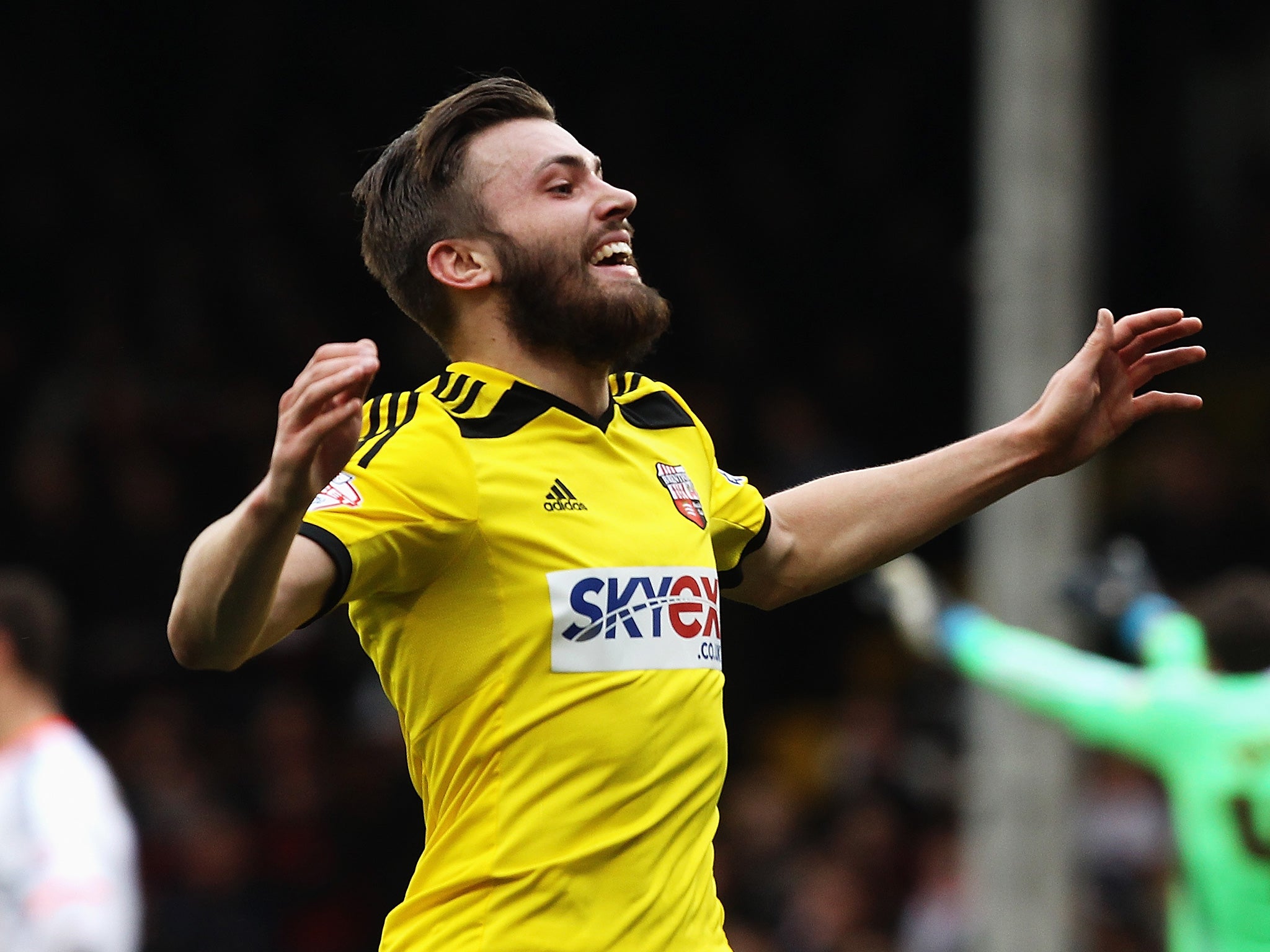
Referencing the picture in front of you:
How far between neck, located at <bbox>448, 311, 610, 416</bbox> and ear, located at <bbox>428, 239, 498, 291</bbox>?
2.8 inches

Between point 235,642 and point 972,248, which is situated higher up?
Result: point 235,642

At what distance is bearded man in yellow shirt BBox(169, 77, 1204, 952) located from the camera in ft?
8.25

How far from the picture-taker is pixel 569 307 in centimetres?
291

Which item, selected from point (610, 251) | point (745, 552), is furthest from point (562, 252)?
point (745, 552)

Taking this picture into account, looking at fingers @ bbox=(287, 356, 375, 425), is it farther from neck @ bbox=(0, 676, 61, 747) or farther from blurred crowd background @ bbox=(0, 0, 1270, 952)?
blurred crowd background @ bbox=(0, 0, 1270, 952)

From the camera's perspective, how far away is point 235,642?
7.82ft

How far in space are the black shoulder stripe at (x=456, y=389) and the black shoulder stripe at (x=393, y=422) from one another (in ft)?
0.13

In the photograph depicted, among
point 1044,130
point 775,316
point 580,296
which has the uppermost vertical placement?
point 580,296

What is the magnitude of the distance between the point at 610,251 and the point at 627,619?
1.98 ft

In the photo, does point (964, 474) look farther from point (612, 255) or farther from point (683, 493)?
point (612, 255)

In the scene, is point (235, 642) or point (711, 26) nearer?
point (235, 642)

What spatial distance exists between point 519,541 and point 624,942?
1.91ft

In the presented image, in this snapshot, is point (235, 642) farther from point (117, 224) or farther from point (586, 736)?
point (117, 224)

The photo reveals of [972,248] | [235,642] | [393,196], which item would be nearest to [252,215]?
[972,248]
